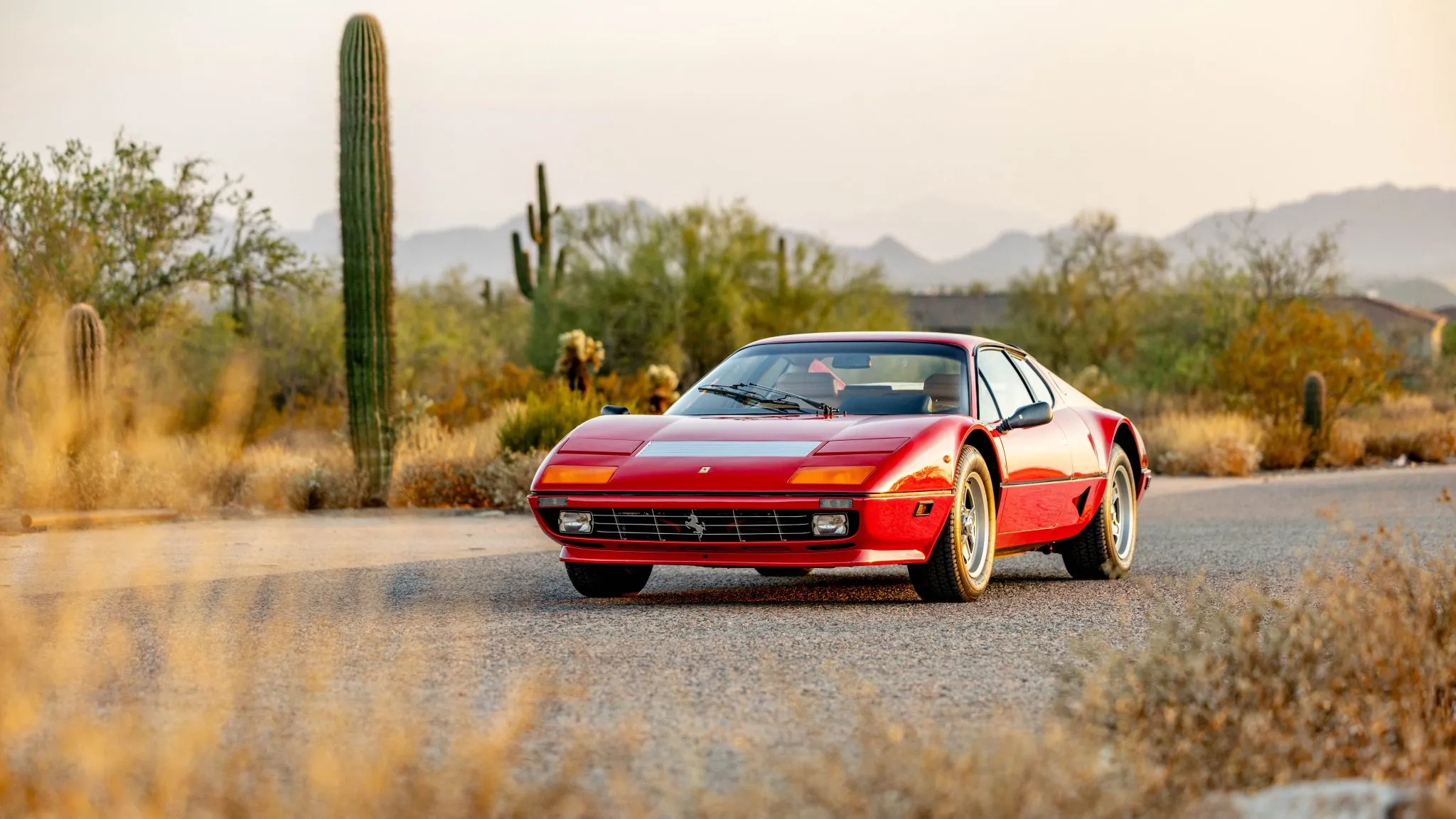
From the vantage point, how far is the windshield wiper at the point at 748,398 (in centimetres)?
1005

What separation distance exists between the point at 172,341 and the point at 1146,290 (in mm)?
41944

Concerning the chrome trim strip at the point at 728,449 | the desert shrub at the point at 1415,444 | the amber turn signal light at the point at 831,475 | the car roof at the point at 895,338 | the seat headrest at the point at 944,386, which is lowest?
the desert shrub at the point at 1415,444

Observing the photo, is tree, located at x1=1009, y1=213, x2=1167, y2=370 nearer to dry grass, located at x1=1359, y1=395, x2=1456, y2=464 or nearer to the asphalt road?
dry grass, located at x1=1359, y1=395, x2=1456, y2=464

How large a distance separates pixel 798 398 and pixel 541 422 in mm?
9867

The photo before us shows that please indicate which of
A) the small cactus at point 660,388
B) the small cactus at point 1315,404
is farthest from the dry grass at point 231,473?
the small cactus at point 1315,404

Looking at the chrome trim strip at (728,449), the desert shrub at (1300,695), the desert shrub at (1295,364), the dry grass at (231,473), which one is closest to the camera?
the desert shrub at (1300,695)

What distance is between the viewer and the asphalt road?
655 cm

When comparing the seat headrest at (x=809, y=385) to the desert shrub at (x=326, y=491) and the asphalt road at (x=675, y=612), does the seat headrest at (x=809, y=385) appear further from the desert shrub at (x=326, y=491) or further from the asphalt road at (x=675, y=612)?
the desert shrub at (x=326, y=491)

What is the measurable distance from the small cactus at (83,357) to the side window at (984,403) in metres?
11.2

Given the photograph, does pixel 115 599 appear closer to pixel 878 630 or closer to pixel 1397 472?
pixel 878 630

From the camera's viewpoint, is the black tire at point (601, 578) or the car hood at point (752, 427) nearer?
the car hood at point (752, 427)

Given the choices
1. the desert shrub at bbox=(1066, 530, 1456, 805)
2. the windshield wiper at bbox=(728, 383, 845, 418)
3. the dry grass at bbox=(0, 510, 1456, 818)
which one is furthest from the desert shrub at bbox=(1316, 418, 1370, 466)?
the desert shrub at bbox=(1066, 530, 1456, 805)

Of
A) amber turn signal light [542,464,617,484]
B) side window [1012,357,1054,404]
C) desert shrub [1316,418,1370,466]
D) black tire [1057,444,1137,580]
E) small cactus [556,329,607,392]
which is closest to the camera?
amber turn signal light [542,464,617,484]

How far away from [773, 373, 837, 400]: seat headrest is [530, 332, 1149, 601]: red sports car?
12mm
